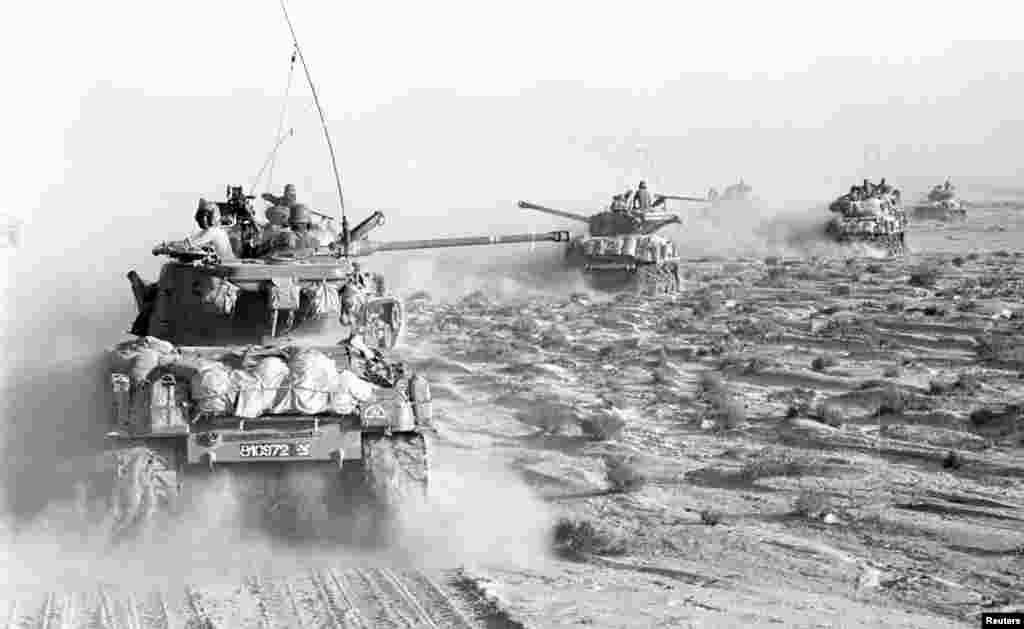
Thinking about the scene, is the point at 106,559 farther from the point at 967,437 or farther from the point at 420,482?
the point at 967,437

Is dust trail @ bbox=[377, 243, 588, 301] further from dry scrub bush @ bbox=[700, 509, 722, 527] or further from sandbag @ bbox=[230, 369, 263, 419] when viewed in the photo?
sandbag @ bbox=[230, 369, 263, 419]

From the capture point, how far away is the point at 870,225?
4962cm

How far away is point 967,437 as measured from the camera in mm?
17625

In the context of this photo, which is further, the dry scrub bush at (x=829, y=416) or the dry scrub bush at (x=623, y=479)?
the dry scrub bush at (x=829, y=416)

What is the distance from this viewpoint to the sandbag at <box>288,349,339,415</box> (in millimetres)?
13148

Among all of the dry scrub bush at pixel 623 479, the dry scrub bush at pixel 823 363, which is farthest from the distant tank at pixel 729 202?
the dry scrub bush at pixel 623 479

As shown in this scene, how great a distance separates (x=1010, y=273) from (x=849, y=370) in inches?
774

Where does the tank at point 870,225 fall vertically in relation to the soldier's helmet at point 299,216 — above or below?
below

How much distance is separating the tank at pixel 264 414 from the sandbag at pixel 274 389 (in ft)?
0.03

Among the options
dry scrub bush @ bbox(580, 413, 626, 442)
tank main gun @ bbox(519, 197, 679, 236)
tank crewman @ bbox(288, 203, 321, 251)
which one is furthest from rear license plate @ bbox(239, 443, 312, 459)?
tank main gun @ bbox(519, 197, 679, 236)

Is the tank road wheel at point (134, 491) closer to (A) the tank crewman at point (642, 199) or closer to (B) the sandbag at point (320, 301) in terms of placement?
(B) the sandbag at point (320, 301)

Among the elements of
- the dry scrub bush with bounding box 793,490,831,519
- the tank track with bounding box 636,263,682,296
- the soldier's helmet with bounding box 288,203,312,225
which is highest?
the soldier's helmet with bounding box 288,203,312,225

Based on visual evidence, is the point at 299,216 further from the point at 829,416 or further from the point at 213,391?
the point at 829,416

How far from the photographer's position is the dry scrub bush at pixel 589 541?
1316cm
